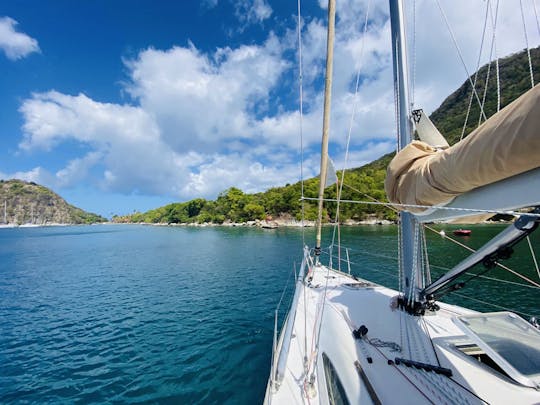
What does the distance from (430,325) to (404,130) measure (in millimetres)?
3344

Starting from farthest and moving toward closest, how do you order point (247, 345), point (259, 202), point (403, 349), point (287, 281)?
point (259, 202)
point (287, 281)
point (247, 345)
point (403, 349)

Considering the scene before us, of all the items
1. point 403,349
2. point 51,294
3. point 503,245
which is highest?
point 503,245

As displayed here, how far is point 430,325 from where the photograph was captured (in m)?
3.88

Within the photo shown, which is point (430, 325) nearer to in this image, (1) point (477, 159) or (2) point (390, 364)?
(2) point (390, 364)

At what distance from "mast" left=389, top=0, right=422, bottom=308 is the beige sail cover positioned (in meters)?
1.84

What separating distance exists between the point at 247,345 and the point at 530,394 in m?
6.33

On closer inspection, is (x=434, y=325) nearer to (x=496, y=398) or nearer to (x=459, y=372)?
(x=459, y=372)

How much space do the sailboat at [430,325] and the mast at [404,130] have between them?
2 cm

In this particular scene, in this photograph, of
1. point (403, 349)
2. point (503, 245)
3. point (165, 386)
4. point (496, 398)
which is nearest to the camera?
point (496, 398)

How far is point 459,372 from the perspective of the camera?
8.82ft

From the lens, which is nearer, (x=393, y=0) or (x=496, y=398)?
(x=496, y=398)

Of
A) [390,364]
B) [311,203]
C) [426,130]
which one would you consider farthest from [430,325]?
[311,203]

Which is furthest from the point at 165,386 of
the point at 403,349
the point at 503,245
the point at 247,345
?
the point at 503,245

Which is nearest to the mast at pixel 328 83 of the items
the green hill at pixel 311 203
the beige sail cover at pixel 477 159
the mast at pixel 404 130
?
the mast at pixel 404 130
